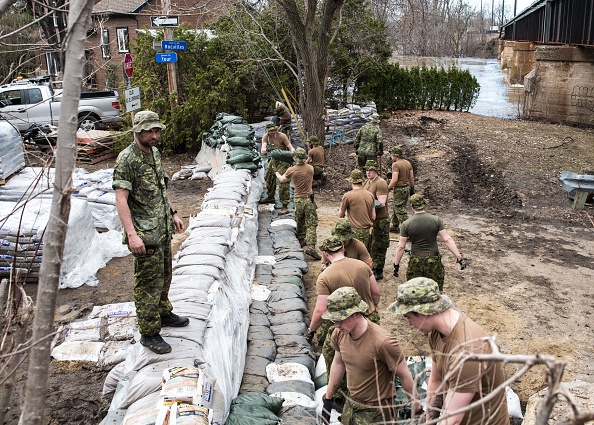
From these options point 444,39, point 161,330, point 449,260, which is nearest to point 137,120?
point 161,330

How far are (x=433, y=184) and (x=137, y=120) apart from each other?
907 centimetres

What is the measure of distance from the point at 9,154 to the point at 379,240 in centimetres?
629

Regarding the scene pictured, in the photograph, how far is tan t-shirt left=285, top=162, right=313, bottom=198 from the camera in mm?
8492

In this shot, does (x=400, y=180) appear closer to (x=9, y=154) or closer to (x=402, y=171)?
(x=402, y=171)

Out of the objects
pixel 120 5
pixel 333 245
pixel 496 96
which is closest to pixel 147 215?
pixel 333 245

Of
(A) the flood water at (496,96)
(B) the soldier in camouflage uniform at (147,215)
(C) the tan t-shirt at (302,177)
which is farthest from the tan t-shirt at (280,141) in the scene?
(A) the flood water at (496,96)

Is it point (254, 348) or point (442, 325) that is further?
point (254, 348)

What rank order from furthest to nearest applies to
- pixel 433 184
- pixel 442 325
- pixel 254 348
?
1. pixel 433 184
2. pixel 254 348
3. pixel 442 325

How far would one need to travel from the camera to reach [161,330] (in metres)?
4.75

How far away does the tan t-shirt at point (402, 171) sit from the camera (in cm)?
885

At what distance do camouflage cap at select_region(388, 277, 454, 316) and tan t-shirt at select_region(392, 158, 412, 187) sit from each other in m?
5.58

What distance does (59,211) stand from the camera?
2.03m

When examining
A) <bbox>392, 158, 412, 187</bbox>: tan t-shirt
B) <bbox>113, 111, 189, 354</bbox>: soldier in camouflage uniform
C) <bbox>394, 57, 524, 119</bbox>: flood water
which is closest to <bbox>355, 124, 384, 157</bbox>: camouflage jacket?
<bbox>392, 158, 412, 187</bbox>: tan t-shirt

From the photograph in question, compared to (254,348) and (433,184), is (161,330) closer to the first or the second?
(254,348)
